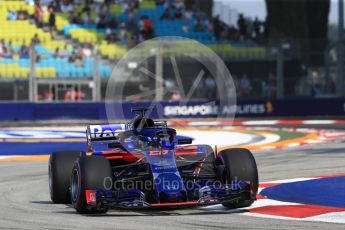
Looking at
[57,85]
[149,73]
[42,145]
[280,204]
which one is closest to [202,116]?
[149,73]

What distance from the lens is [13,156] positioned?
18.6 m

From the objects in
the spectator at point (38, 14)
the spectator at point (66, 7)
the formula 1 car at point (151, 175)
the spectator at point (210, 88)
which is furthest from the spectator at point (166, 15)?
the formula 1 car at point (151, 175)

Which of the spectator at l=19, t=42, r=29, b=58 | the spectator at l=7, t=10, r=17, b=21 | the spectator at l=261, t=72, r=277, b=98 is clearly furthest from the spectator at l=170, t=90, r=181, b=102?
the spectator at l=7, t=10, r=17, b=21

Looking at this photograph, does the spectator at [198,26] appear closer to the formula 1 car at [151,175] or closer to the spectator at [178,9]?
the spectator at [178,9]

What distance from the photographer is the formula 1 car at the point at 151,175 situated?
9242 millimetres

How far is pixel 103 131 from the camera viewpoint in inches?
448

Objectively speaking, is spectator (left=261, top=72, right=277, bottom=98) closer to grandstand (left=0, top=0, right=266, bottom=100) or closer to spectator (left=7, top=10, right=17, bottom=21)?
grandstand (left=0, top=0, right=266, bottom=100)

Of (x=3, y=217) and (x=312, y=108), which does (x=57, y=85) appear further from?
(x=3, y=217)

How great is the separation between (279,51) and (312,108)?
8.18ft

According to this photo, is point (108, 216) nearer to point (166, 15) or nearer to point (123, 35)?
point (123, 35)

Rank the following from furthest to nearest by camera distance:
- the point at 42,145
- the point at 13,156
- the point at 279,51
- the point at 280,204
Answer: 1. the point at 279,51
2. the point at 42,145
3. the point at 13,156
4. the point at 280,204

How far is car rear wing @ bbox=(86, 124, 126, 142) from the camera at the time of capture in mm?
11266

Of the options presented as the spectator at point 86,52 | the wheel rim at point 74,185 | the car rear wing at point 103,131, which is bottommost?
the wheel rim at point 74,185

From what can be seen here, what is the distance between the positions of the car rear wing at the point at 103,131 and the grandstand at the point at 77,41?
16892 mm
